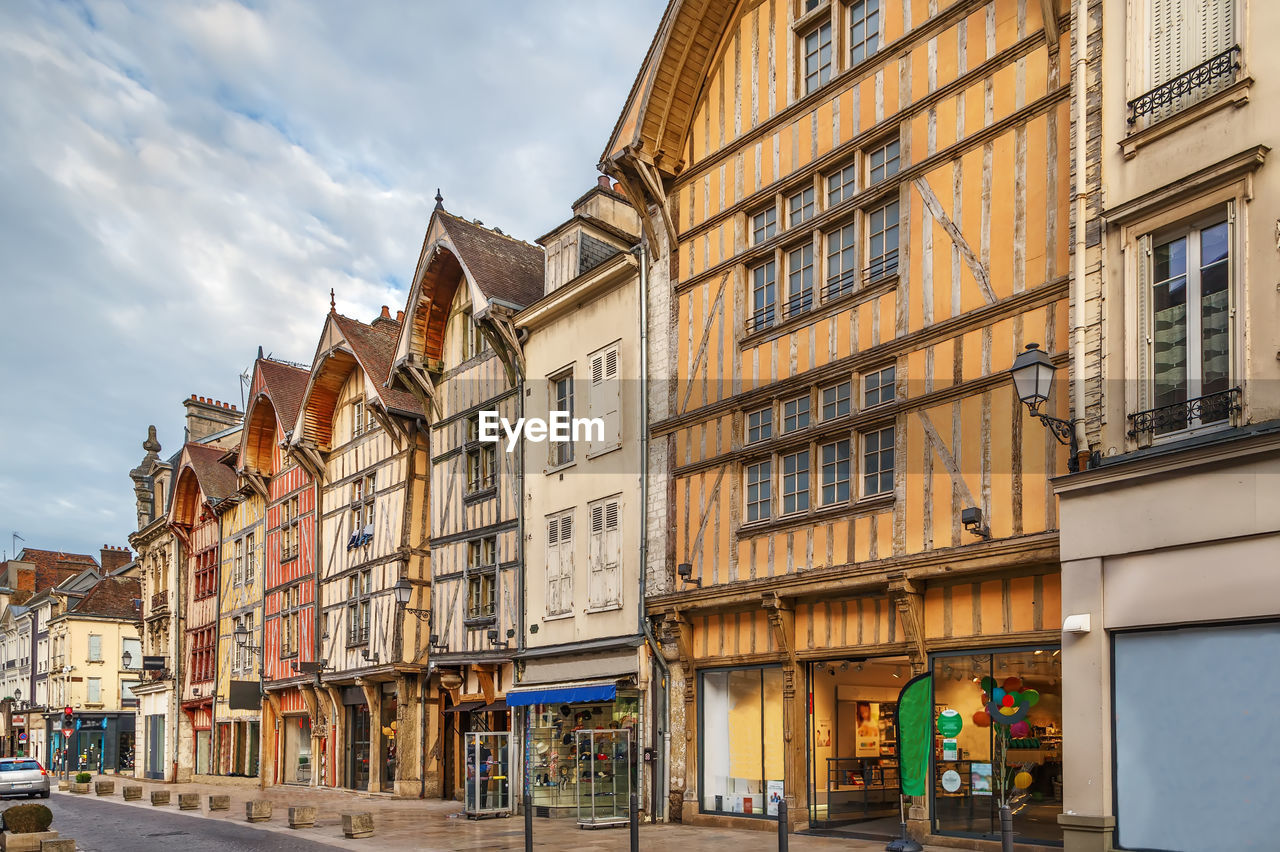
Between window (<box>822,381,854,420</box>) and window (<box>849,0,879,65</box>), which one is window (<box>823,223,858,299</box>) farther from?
window (<box>849,0,879,65</box>)

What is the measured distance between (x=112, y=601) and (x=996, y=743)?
182 feet

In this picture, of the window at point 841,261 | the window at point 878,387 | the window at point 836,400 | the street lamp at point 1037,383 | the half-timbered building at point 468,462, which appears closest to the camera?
the street lamp at point 1037,383


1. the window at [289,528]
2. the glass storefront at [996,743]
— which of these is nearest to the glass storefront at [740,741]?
the glass storefront at [996,743]

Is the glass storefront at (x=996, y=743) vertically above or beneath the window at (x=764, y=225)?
beneath

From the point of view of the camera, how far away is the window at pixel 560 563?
19938mm

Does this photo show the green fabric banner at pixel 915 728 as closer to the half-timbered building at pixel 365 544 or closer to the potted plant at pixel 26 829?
the potted plant at pixel 26 829

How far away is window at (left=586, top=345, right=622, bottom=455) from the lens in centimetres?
1908

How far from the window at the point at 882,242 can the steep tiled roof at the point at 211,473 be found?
94.9 feet

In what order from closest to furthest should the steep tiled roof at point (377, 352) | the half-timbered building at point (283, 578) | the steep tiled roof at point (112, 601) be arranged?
the steep tiled roof at point (377, 352), the half-timbered building at point (283, 578), the steep tiled roof at point (112, 601)

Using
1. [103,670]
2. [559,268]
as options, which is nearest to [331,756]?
[559,268]

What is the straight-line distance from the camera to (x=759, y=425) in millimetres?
16141

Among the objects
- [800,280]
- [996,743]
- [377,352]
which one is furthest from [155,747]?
[996,743]

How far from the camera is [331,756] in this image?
29250 mm

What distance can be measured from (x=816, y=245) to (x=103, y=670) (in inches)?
2056
